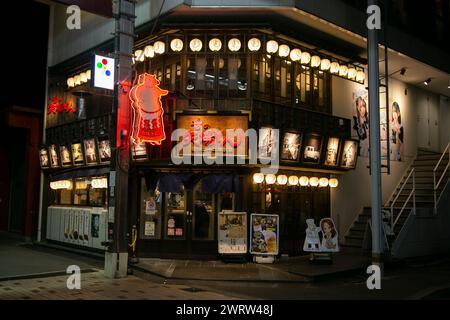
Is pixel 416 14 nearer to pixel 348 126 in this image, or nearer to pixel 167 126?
pixel 348 126

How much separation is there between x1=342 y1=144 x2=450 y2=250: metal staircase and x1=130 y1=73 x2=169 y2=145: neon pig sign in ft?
30.6

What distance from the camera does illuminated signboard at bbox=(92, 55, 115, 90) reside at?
13188mm

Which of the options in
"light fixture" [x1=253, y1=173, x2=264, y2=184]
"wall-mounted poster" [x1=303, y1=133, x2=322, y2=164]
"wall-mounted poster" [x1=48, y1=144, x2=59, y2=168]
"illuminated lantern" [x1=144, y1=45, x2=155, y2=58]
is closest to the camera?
"light fixture" [x1=253, y1=173, x2=264, y2=184]

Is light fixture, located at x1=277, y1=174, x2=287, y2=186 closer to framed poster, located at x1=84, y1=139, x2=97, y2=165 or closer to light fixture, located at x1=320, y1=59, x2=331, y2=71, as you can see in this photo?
light fixture, located at x1=320, y1=59, x2=331, y2=71

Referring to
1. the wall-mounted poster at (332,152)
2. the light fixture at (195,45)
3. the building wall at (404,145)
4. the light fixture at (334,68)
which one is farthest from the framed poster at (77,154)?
the light fixture at (334,68)

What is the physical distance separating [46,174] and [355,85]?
1573 centimetres

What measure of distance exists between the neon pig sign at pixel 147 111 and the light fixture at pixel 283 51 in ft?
15.3

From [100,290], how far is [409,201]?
1490 cm

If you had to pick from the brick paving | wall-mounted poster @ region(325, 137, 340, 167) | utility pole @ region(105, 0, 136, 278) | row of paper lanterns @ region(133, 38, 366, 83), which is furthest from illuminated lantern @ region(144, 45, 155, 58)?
the brick paving

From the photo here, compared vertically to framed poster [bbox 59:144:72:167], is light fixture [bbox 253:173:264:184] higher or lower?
lower

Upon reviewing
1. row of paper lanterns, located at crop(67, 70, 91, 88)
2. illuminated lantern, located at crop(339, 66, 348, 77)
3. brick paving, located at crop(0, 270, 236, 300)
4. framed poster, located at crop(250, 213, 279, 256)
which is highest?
row of paper lanterns, located at crop(67, 70, 91, 88)

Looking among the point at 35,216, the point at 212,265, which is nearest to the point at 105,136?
the point at 212,265

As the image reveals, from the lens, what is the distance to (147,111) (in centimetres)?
1434

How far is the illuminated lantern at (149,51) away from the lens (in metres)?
16.8
